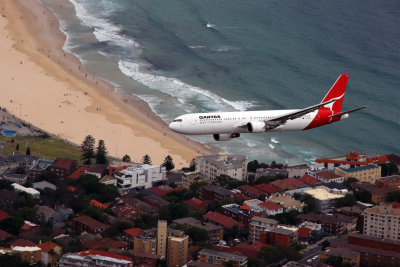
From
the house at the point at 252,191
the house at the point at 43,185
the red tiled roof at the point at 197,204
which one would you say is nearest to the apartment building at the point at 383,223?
the house at the point at 252,191

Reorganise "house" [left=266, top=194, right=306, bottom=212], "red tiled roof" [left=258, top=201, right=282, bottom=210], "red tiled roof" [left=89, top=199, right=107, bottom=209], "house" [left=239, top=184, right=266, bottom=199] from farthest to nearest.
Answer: "house" [left=239, top=184, right=266, bottom=199], "house" [left=266, top=194, right=306, bottom=212], "red tiled roof" [left=89, top=199, right=107, bottom=209], "red tiled roof" [left=258, top=201, right=282, bottom=210]

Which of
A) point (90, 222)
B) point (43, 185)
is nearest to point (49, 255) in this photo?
point (90, 222)

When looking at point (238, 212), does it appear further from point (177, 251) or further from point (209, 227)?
point (177, 251)

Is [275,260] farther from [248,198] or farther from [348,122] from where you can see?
[348,122]

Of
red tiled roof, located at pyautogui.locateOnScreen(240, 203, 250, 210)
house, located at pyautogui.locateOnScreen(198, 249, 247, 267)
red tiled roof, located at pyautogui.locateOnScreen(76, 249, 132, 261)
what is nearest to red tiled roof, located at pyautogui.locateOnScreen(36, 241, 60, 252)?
red tiled roof, located at pyautogui.locateOnScreen(76, 249, 132, 261)

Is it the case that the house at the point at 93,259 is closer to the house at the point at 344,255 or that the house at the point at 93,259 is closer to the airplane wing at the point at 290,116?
the house at the point at 344,255

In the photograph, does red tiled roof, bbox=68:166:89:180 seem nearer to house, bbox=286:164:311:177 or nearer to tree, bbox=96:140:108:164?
tree, bbox=96:140:108:164
